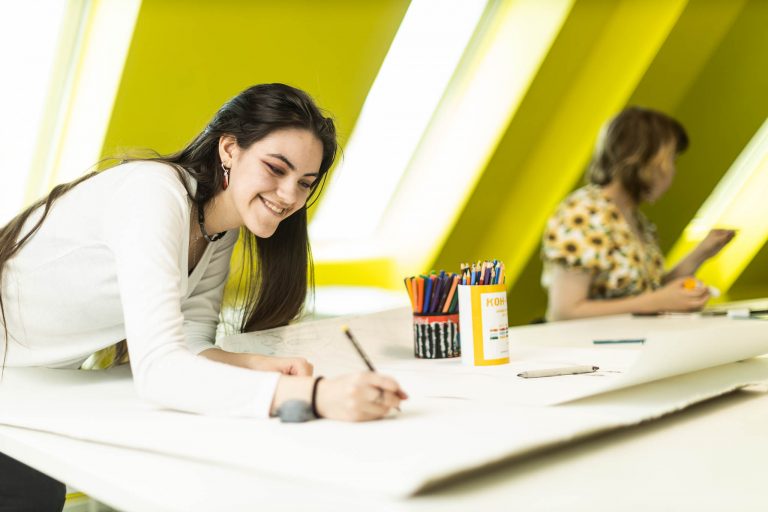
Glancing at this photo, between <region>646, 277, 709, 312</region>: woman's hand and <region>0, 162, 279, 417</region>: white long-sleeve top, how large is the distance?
1.44 meters

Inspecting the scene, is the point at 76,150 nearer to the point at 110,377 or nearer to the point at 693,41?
the point at 110,377

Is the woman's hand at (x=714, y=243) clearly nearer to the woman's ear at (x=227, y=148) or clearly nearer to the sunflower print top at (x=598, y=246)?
the sunflower print top at (x=598, y=246)

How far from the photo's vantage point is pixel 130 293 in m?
1.06

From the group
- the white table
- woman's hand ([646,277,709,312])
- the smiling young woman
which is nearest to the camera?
the white table

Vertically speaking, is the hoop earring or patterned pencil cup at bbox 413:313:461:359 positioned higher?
the hoop earring

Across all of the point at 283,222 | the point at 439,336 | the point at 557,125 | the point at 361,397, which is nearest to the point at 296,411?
the point at 361,397

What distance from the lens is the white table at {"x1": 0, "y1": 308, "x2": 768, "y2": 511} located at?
0.67m

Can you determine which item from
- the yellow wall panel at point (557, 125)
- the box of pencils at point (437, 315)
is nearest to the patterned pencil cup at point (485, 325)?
the box of pencils at point (437, 315)

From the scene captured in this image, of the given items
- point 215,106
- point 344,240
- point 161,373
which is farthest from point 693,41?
point 161,373

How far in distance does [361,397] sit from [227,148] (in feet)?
2.16

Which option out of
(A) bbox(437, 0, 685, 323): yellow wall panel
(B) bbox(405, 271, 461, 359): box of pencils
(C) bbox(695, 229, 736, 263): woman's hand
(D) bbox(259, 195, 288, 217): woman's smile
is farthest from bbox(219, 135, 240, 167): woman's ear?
(A) bbox(437, 0, 685, 323): yellow wall panel

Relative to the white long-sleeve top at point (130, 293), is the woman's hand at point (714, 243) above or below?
above

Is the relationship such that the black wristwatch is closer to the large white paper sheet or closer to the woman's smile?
the large white paper sheet

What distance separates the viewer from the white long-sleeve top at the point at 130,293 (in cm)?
99
